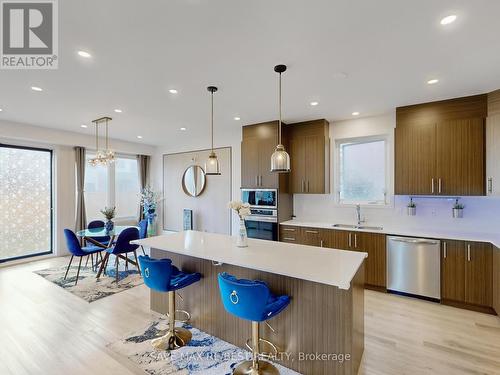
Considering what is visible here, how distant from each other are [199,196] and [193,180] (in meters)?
0.50

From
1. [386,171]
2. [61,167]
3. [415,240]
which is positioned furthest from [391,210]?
[61,167]

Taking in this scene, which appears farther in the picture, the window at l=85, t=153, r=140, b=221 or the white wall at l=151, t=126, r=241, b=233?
the window at l=85, t=153, r=140, b=221

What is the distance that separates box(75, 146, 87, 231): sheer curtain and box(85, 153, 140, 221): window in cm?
24

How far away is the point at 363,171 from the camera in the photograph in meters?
4.43

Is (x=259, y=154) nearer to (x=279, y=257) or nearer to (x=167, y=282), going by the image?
(x=279, y=257)

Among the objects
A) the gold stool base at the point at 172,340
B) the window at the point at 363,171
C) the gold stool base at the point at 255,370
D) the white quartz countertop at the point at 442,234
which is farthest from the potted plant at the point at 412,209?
the gold stool base at the point at 172,340

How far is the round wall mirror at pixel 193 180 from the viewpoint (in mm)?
6516

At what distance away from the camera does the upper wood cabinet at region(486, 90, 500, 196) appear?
3074 mm

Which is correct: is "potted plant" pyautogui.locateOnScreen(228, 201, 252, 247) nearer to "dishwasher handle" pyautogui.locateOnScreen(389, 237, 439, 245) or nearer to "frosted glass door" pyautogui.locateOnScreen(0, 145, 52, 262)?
"dishwasher handle" pyautogui.locateOnScreen(389, 237, 439, 245)

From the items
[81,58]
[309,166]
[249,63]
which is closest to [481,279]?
[309,166]

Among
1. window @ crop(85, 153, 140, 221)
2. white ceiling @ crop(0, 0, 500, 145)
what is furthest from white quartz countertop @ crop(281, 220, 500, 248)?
window @ crop(85, 153, 140, 221)

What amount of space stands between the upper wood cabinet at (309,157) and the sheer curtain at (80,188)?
5.03 meters

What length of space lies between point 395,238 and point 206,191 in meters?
4.44

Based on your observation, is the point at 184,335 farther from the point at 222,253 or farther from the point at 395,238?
the point at 395,238
